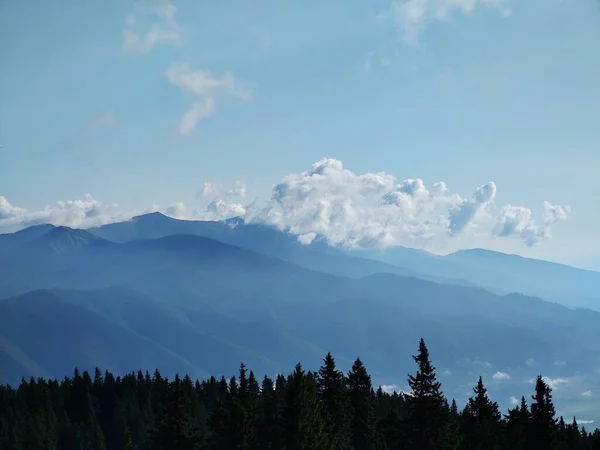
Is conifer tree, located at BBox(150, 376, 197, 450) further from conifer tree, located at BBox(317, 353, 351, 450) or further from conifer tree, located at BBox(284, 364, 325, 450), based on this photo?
conifer tree, located at BBox(317, 353, 351, 450)

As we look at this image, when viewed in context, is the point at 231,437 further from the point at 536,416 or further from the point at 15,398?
the point at 15,398

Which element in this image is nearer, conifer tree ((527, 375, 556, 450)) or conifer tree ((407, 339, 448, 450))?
conifer tree ((407, 339, 448, 450))

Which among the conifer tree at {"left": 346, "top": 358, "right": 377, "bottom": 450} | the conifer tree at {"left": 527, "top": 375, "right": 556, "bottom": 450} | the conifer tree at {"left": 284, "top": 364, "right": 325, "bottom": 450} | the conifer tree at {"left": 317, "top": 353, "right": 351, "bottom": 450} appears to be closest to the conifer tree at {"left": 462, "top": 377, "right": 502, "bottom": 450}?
the conifer tree at {"left": 527, "top": 375, "right": 556, "bottom": 450}

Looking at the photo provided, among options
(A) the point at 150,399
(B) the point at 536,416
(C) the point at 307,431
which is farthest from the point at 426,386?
(A) the point at 150,399

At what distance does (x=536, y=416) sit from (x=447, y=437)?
1287 cm

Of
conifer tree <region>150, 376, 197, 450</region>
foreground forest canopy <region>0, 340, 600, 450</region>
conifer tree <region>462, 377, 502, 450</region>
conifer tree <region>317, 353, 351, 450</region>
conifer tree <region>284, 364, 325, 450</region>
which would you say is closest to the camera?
conifer tree <region>284, 364, 325, 450</region>

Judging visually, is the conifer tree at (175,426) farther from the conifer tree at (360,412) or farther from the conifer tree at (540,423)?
the conifer tree at (540,423)

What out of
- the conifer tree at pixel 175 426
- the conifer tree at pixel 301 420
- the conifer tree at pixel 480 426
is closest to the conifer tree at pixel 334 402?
the conifer tree at pixel 301 420

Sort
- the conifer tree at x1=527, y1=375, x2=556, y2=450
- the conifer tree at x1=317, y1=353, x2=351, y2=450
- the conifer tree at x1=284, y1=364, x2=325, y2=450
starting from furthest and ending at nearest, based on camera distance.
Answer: the conifer tree at x1=527, y1=375, x2=556, y2=450 → the conifer tree at x1=317, y1=353, x2=351, y2=450 → the conifer tree at x1=284, y1=364, x2=325, y2=450

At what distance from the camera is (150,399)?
4729 inches

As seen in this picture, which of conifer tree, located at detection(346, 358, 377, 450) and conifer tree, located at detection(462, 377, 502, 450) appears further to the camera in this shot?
conifer tree, located at detection(462, 377, 502, 450)

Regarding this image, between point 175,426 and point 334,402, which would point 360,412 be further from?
point 175,426

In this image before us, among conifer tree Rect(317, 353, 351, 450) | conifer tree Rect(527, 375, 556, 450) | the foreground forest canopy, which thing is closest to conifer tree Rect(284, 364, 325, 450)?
the foreground forest canopy

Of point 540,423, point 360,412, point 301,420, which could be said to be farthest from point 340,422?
point 540,423
